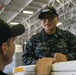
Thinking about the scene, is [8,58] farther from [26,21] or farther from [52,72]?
[26,21]

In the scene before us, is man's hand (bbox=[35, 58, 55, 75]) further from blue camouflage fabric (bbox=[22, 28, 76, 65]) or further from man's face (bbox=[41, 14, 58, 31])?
man's face (bbox=[41, 14, 58, 31])

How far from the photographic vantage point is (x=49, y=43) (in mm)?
1463

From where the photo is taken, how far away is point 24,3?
4.59m

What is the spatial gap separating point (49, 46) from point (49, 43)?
3 cm

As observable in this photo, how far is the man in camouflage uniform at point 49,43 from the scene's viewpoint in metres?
1.39

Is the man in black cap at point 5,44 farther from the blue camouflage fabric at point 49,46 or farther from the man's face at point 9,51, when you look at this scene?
the blue camouflage fabric at point 49,46

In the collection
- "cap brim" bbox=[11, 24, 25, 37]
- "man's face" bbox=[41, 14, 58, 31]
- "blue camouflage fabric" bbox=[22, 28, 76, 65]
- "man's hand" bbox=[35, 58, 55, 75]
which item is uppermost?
"man's face" bbox=[41, 14, 58, 31]

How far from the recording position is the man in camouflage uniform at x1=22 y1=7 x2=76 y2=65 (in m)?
1.39

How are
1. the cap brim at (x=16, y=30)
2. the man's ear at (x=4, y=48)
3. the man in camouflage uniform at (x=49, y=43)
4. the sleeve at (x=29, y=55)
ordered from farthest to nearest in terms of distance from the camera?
the man in camouflage uniform at (x=49, y=43) < the sleeve at (x=29, y=55) < the cap brim at (x=16, y=30) < the man's ear at (x=4, y=48)

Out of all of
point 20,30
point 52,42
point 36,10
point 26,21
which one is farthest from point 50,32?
point 26,21

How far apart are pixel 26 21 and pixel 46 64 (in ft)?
19.7

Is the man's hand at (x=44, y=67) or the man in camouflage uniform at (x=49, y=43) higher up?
the man in camouflage uniform at (x=49, y=43)

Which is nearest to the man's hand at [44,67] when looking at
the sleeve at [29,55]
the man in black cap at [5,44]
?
the man in black cap at [5,44]

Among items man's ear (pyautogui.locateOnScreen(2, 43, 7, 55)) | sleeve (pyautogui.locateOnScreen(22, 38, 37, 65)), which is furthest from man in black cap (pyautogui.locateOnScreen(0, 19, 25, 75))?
sleeve (pyautogui.locateOnScreen(22, 38, 37, 65))
